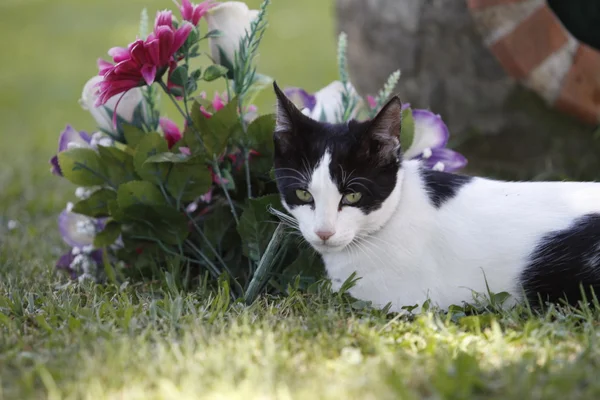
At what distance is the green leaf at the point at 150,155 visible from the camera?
2230 millimetres

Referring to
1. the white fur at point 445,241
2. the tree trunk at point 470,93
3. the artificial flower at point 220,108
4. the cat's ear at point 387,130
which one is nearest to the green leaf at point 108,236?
the artificial flower at point 220,108

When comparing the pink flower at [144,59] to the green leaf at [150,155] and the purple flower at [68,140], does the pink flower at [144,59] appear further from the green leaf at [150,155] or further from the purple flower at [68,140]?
the purple flower at [68,140]

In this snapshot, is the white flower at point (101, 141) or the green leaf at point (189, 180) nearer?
the green leaf at point (189, 180)

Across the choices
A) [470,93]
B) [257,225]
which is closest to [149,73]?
[257,225]

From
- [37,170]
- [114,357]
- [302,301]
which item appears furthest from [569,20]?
[37,170]

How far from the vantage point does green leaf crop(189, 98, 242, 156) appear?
218 centimetres

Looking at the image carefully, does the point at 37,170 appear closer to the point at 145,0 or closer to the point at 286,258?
the point at 286,258

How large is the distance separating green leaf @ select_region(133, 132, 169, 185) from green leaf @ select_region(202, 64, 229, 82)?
0.80 ft

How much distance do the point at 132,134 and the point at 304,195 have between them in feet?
2.13

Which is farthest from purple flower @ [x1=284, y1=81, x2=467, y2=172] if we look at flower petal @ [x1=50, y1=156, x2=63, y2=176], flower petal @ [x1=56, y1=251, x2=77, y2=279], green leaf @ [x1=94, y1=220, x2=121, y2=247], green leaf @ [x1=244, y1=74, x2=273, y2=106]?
flower petal @ [x1=56, y1=251, x2=77, y2=279]

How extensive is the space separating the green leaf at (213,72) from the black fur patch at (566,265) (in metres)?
0.98

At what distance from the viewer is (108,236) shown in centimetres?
236

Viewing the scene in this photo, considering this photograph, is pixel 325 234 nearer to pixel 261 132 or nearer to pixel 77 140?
pixel 261 132

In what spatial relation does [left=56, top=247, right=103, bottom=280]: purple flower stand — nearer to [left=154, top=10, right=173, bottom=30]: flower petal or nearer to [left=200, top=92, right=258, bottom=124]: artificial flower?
[left=200, top=92, right=258, bottom=124]: artificial flower
